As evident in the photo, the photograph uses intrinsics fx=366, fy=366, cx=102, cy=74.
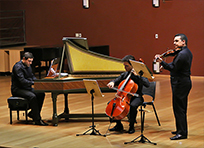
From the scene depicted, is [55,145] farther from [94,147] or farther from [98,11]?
[98,11]

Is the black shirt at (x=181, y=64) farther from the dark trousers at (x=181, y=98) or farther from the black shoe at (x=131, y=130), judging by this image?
the black shoe at (x=131, y=130)

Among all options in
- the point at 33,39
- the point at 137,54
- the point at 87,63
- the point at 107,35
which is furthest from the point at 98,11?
the point at 87,63

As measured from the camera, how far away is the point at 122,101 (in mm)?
4230

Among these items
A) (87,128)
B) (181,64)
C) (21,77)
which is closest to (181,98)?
(181,64)

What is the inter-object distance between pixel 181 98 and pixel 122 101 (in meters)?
0.68

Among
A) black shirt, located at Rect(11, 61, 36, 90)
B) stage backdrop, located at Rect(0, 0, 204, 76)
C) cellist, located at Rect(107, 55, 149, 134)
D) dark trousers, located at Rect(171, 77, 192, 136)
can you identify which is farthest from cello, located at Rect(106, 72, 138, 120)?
stage backdrop, located at Rect(0, 0, 204, 76)

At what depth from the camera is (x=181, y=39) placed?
396 cm

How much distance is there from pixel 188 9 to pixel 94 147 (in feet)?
19.5

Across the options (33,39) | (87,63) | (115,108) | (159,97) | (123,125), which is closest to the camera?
(115,108)

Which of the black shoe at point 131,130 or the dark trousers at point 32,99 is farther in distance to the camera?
the dark trousers at point 32,99

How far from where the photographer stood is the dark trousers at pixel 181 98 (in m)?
3.98

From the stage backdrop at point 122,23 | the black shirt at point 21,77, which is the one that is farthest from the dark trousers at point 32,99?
the stage backdrop at point 122,23

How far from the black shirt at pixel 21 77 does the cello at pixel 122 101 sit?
1.35m

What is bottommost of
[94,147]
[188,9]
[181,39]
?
[94,147]
